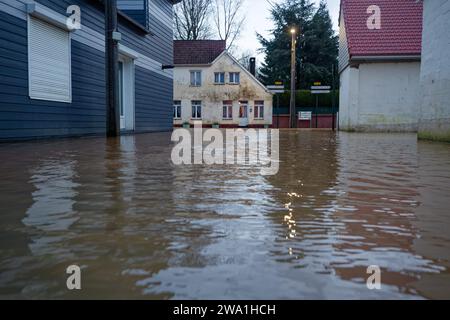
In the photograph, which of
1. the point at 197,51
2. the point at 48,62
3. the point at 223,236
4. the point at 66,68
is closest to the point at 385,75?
the point at 66,68

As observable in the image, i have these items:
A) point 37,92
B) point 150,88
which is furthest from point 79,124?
point 150,88

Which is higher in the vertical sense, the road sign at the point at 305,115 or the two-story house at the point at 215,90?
the two-story house at the point at 215,90

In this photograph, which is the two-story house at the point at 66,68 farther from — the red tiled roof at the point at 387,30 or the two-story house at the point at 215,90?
the two-story house at the point at 215,90

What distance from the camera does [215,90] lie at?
3462 cm

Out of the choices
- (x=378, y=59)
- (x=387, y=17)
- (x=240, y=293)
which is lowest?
(x=240, y=293)

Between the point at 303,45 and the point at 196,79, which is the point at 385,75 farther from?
the point at 303,45

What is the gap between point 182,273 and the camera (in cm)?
130

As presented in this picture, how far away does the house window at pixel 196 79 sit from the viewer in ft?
114

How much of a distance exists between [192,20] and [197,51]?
3396 mm

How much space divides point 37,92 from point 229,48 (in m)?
30.2

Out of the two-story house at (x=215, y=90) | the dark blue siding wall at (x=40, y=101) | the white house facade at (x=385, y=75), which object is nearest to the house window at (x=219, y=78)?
the two-story house at (x=215, y=90)

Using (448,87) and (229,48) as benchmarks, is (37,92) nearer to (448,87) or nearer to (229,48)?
(448,87)

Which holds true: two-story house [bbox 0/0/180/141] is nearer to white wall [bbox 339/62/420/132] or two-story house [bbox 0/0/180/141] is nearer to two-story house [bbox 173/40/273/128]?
white wall [bbox 339/62/420/132]

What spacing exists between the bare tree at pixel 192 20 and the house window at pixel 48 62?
27.0 meters
